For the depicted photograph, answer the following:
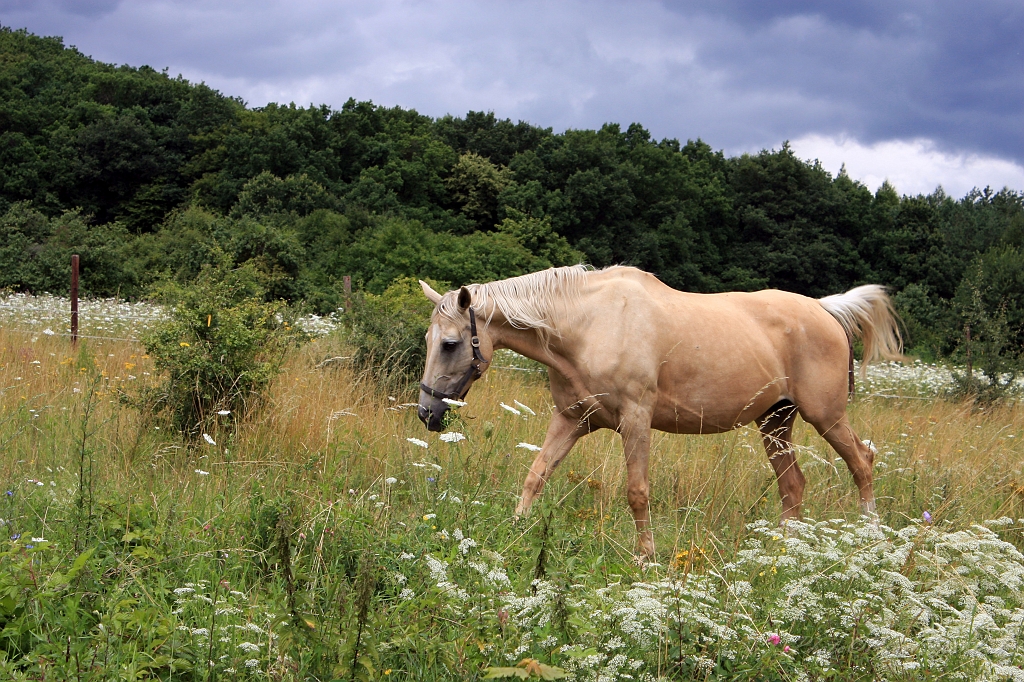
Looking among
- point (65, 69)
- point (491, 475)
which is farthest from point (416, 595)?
point (65, 69)

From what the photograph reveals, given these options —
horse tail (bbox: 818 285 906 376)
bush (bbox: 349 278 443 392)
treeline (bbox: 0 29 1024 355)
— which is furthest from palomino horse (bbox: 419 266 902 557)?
treeline (bbox: 0 29 1024 355)

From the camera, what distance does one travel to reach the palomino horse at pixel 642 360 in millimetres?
4824

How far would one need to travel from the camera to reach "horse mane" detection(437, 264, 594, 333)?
493 centimetres

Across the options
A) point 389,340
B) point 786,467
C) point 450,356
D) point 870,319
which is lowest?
point 786,467

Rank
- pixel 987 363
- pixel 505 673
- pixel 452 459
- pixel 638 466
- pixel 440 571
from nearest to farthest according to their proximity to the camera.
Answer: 1. pixel 505 673
2. pixel 440 571
3. pixel 638 466
4. pixel 452 459
5. pixel 987 363

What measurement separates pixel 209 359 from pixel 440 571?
414 centimetres

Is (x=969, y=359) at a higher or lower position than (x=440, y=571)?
higher

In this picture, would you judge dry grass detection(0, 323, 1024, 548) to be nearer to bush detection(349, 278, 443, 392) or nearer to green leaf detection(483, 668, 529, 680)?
bush detection(349, 278, 443, 392)

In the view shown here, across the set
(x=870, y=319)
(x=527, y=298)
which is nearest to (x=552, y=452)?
(x=527, y=298)

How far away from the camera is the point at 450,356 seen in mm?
4871

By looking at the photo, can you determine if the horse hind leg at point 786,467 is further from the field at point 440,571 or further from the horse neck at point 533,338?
the horse neck at point 533,338

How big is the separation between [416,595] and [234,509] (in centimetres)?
148

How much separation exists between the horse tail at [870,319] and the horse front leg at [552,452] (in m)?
2.52

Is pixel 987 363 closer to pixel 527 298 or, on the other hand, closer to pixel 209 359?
pixel 527 298
